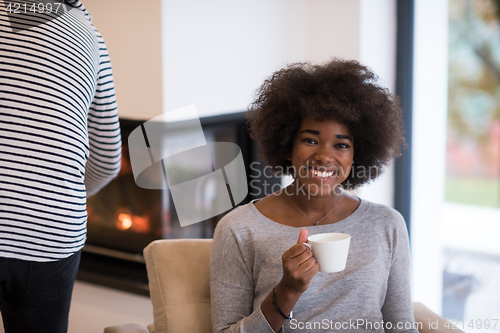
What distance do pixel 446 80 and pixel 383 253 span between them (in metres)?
1.62

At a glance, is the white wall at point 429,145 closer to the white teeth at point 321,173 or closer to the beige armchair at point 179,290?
the beige armchair at point 179,290

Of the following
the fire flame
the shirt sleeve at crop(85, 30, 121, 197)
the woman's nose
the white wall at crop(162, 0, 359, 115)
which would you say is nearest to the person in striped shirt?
the shirt sleeve at crop(85, 30, 121, 197)

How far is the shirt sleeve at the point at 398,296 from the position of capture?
1.25 m

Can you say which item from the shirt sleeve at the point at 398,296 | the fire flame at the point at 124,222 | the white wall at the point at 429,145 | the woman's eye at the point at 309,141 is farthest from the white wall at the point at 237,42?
the shirt sleeve at the point at 398,296

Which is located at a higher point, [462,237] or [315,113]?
[315,113]

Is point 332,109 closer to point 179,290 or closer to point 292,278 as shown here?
point 292,278

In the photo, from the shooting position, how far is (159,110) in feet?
6.69

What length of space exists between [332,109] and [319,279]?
17.2 inches

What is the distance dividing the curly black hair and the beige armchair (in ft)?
1.21

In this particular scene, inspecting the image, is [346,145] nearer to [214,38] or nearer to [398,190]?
[214,38]

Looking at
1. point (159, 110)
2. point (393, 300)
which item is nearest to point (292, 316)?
point (393, 300)

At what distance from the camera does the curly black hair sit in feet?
4.06

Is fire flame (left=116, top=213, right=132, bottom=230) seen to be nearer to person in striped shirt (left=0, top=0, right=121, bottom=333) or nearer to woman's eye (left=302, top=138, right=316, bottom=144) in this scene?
person in striped shirt (left=0, top=0, right=121, bottom=333)

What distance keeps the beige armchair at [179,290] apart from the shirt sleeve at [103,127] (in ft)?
0.97
